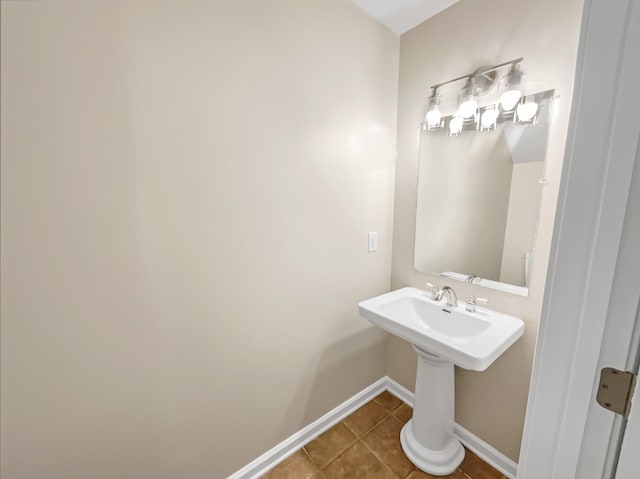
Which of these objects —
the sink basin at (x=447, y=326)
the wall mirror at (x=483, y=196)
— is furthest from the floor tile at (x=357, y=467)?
the wall mirror at (x=483, y=196)

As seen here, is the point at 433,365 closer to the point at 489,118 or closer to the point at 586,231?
the point at 586,231

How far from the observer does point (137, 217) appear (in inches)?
32.9

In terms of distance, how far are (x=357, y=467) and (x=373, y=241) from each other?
120 cm

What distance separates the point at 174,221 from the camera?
35.6 inches

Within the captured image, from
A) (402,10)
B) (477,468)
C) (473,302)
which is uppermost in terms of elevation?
(402,10)

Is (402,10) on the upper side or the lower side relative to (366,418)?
upper

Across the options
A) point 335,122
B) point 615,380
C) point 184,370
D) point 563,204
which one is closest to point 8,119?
point 184,370

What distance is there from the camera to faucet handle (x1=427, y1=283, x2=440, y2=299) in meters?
1.42

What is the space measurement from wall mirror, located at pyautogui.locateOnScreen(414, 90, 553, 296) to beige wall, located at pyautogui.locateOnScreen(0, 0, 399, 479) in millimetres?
438

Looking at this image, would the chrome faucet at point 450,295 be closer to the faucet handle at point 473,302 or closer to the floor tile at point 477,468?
the faucet handle at point 473,302

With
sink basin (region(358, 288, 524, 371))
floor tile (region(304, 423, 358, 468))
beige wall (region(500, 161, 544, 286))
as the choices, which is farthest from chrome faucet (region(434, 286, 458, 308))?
floor tile (region(304, 423, 358, 468))

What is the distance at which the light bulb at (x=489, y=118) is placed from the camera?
117cm

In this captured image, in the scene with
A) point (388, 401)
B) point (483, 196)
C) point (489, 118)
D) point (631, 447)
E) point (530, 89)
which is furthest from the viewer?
point (388, 401)

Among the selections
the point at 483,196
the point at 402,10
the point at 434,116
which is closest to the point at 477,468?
the point at 483,196
